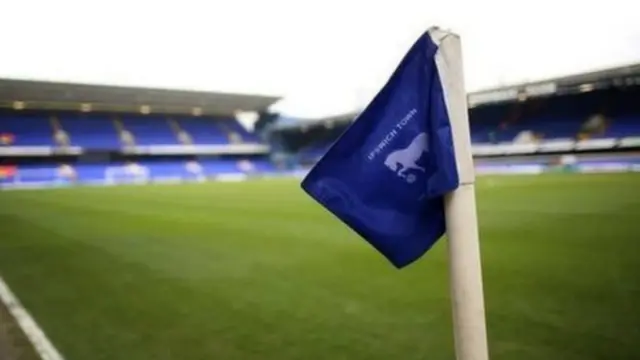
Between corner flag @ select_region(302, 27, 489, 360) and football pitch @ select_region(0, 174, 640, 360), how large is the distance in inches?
85.7

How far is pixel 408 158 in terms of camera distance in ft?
5.37

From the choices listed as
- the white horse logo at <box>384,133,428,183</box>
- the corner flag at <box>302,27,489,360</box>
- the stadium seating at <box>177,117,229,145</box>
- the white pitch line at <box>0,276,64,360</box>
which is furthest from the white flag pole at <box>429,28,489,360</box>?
the stadium seating at <box>177,117,229,145</box>

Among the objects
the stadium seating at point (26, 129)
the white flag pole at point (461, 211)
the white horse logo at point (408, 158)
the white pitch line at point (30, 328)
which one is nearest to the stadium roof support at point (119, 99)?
the stadium seating at point (26, 129)

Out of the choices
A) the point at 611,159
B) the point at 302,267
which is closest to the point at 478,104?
the point at 611,159

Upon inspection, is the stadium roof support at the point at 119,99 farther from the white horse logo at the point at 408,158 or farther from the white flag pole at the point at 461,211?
the white flag pole at the point at 461,211

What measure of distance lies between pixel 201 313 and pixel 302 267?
219 centimetres

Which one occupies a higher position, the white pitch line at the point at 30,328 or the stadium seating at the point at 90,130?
the stadium seating at the point at 90,130

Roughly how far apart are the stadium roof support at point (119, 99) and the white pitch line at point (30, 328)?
1338 inches

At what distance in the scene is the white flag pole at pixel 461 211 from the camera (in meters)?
1.56

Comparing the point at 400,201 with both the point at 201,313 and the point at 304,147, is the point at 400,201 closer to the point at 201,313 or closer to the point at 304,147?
the point at 201,313

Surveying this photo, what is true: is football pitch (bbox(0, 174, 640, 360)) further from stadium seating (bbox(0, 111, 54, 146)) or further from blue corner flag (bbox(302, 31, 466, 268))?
stadium seating (bbox(0, 111, 54, 146))

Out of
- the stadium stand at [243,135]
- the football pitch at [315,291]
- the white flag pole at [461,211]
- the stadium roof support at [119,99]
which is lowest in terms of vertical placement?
the football pitch at [315,291]

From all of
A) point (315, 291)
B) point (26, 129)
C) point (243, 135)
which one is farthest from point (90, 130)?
point (315, 291)

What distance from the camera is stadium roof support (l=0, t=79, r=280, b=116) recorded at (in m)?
36.6
